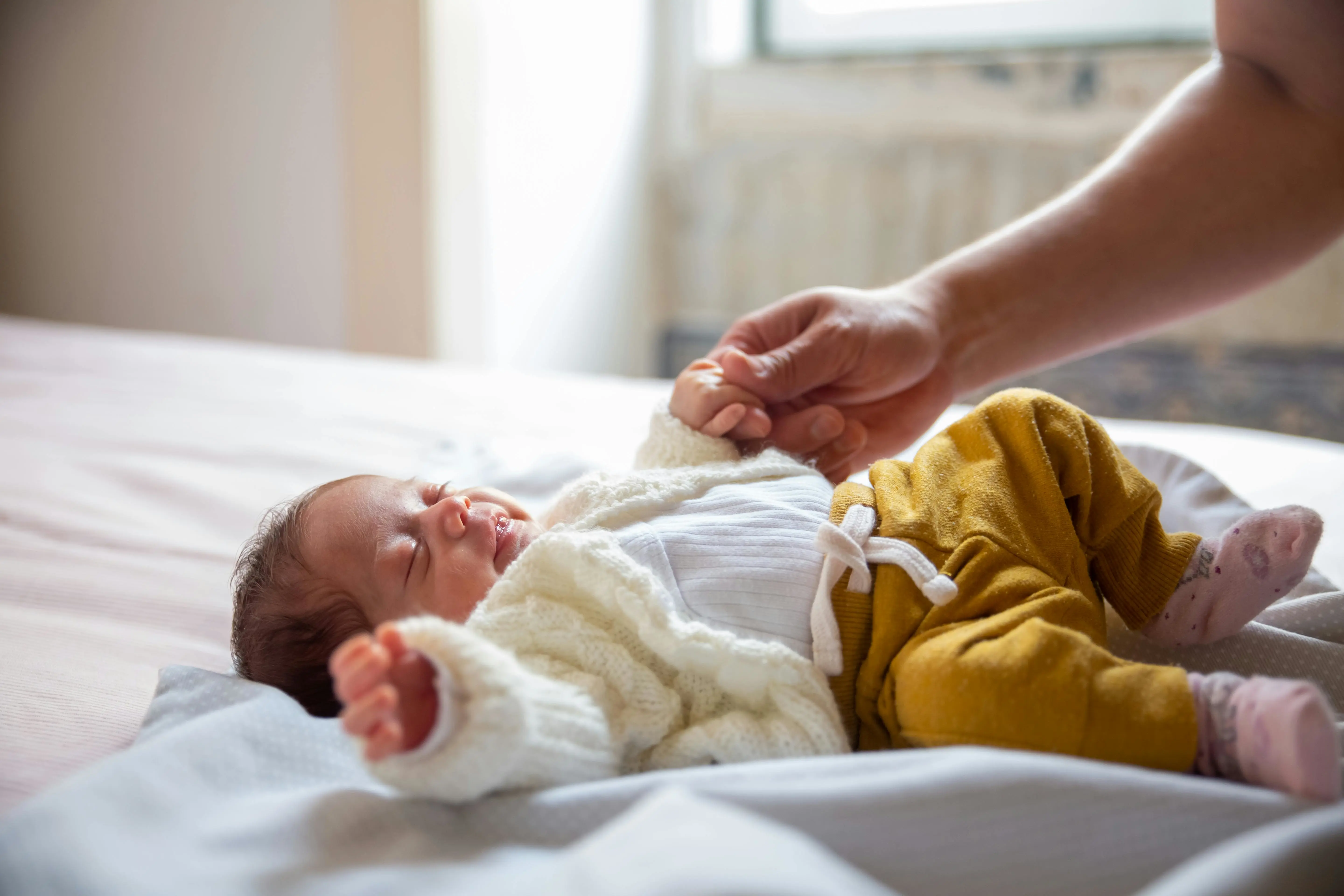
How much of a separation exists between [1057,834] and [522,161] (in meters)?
2.47

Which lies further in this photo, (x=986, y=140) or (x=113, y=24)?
(x=113, y=24)

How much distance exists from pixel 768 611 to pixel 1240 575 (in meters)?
0.36

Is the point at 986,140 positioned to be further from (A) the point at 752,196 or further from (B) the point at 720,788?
(B) the point at 720,788

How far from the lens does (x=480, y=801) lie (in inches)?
24.7

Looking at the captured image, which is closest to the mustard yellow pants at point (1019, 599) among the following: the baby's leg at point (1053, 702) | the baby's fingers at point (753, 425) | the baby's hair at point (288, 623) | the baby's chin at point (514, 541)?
the baby's leg at point (1053, 702)

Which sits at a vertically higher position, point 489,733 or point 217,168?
point 217,168

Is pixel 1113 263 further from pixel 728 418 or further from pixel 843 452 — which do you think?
pixel 728 418

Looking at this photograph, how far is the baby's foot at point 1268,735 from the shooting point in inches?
22.5

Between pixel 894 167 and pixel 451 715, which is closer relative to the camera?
pixel 451 715

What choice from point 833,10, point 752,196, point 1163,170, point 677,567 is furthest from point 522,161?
point 677,567

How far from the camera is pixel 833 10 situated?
9.08ft

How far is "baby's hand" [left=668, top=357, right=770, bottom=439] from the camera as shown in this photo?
1.01 m

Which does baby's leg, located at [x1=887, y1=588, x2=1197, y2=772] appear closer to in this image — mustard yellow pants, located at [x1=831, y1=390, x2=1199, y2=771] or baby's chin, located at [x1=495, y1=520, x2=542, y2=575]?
mustard yellow pants, located at [x1=831, y1=390, x2=1199, y2=771]

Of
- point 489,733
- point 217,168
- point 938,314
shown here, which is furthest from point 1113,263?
point 217,168
